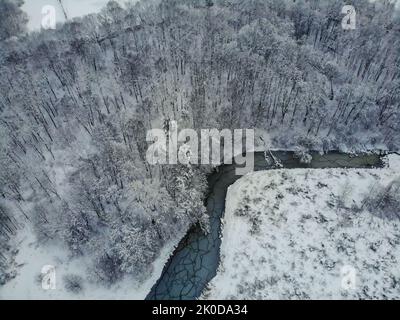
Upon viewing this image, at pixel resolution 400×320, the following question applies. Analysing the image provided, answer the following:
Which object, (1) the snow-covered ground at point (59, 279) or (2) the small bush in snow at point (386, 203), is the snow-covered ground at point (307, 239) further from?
(1) the snow-covered ground at point (59, 279)

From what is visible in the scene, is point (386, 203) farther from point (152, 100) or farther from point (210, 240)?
point (152, 100)

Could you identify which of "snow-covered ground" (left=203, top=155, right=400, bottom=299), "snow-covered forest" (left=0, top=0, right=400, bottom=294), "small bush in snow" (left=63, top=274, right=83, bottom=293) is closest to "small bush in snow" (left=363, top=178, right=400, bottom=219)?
"snow-covered ground" (left=203, top=155, right=400, bottom=299)

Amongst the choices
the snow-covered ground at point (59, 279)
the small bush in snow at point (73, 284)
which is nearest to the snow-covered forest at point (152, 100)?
the snow-covered ground at point (59, 279)

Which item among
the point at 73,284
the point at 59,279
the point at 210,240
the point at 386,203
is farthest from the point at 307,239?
the point at 59,279

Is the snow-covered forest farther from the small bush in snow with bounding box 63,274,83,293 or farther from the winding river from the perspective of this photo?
the small bush in snow with bounding box 63,274,83,293

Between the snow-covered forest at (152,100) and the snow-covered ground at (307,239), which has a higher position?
the snow-covered forest at (152,100)

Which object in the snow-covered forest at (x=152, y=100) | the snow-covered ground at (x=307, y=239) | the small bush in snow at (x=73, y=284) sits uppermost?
the snow-covered forest at (x=152, y=100)

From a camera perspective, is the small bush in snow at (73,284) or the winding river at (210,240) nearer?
the small bush in snow at (73,284)
